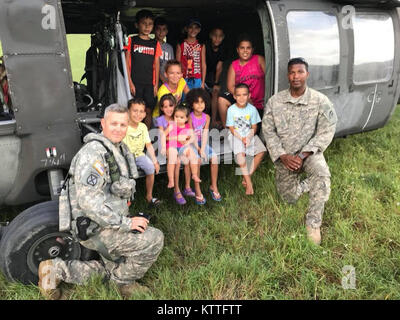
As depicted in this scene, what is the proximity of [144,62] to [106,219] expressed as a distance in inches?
90.8

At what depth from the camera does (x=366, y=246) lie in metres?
2.97

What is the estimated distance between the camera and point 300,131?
351 centimetres

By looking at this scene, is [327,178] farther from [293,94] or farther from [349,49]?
[349,49]

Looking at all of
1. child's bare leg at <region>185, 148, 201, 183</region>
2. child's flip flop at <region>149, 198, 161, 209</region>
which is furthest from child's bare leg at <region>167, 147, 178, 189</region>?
child's flip flop at <region>149, 198, 161, 209</region>

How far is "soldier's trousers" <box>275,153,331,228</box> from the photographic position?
320cm

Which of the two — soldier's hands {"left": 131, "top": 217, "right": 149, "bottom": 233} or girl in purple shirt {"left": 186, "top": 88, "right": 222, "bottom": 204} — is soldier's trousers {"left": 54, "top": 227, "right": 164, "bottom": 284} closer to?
soldier's hands {"left": 131, "top": 217, "right": 149, "bottom": 233}

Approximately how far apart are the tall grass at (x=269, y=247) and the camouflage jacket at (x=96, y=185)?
0.54m

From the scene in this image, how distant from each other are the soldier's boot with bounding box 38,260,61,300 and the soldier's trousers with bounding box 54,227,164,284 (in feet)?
0.11

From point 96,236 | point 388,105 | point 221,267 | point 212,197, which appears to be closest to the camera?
point 96,236

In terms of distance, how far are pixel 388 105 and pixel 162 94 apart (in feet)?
9.90

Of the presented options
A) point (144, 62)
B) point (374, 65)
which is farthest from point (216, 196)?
point (374, 65)

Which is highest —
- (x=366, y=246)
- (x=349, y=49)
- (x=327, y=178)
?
(x=349, y=49)
